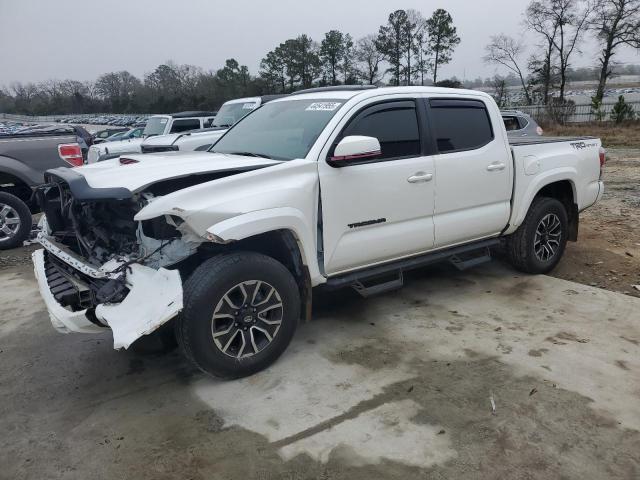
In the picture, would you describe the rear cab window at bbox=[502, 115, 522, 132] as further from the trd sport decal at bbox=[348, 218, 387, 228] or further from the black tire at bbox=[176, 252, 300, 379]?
the black tire at bbox=[176, 252, 300, 379]

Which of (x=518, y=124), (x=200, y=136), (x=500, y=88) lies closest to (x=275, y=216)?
(x=200, y=136)

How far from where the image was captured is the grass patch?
19.9 m

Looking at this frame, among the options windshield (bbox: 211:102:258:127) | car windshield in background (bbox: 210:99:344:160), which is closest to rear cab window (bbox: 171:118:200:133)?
windshield (bbox: 211:102:258:127)

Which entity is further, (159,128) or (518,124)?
(159,128)

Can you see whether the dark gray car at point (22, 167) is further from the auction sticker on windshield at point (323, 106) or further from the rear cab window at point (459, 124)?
the rear cab window at point (459, 124)

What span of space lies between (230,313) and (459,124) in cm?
268

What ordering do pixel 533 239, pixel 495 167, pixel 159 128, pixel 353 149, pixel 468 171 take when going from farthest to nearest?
1. pixel 159 128
2. pixel 533 239
3. pixel 495 167
4. pixel 468 171
5. pixel 353 149

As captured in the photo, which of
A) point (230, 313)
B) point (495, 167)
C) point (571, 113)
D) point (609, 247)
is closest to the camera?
point (230, 313)

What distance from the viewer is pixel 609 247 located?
643 cm

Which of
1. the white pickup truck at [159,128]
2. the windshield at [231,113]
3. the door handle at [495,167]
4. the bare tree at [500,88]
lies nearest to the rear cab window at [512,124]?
the windshield at [231,113]

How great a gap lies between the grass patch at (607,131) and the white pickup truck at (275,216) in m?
17.3

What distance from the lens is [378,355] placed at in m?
3.80

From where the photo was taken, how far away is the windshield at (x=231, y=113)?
1123 centimetres

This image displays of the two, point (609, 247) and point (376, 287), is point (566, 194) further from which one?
point (376, 287)
